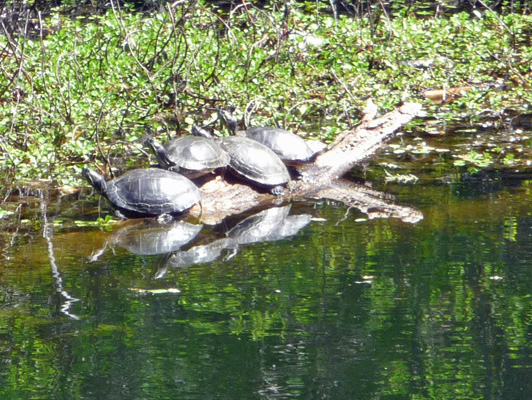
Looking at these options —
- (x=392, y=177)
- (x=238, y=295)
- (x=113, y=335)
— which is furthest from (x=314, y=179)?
(x=113, y=335)

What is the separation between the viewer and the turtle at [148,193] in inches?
247

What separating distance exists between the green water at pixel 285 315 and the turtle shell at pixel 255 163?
1.02m

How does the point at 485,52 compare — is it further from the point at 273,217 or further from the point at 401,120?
the point at 273,217

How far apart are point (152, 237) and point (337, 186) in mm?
2088

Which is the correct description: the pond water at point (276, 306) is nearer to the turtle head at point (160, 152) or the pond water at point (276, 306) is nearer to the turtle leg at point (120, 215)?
the turtle leg at point (120, 215)

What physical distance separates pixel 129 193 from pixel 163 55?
12.9 feet

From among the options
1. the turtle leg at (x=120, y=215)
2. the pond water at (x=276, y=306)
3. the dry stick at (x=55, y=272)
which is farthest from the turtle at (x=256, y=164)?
the dry stick at (x=55, y=272)

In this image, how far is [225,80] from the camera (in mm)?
9406

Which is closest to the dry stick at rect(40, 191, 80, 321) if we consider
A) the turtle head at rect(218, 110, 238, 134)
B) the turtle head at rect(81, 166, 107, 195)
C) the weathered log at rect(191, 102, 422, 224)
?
the turtle head at rect(81, 166, 107, 195)

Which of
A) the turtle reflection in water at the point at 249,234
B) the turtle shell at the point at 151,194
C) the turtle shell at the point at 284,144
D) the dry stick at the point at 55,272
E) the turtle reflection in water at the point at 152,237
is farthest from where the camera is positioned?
the turtle shell at the point at 284,144

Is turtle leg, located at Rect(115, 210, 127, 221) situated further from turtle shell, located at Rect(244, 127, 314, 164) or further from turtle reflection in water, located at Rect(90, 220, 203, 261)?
turtle shell, located at Rect(244, 127, 314, 164)

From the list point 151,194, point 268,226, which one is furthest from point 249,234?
point 151,194

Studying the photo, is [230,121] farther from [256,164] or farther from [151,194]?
[151,194]

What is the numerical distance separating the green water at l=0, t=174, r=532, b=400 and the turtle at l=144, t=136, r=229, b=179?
1.00 m
